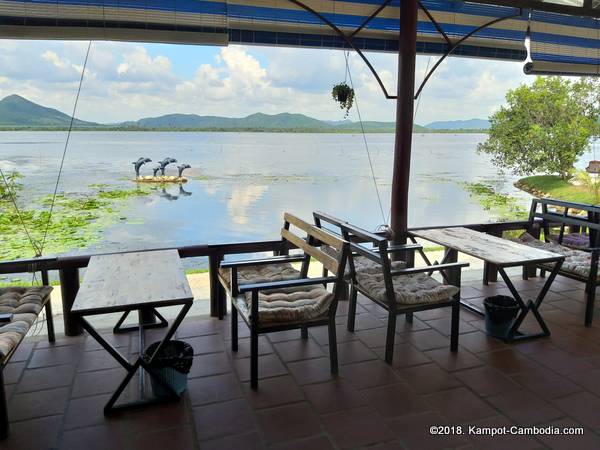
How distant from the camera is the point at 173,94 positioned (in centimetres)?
1548

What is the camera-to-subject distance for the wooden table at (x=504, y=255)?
292 centimetres

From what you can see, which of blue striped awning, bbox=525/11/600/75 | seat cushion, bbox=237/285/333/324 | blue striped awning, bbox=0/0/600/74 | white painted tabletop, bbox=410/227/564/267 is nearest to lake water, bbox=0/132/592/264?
blue striped awning, bbox=525/11/600/75

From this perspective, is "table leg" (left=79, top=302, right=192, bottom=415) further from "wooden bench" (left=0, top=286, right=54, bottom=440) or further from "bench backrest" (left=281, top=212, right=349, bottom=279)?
"bench backrest" (left=281, top=212, right=349, bottom=279)

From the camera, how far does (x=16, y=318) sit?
231 centimetres

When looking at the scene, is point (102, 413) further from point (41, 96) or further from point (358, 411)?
point (41, 96)

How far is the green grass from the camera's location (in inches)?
405

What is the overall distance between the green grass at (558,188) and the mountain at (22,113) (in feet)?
31.3

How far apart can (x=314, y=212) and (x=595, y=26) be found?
148 inches

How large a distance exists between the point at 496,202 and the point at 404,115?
12.3 meters

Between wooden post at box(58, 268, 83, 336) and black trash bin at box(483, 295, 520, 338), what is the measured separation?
2.74 metres

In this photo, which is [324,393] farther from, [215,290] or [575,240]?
[575,240]

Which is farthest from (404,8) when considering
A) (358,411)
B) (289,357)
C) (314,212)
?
(358,411)

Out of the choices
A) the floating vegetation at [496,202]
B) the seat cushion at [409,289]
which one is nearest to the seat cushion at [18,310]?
the seat cushion at [409,289]

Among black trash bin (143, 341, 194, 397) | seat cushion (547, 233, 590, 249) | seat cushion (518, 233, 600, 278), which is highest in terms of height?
seat cushion (518, 233, 600, 278)
